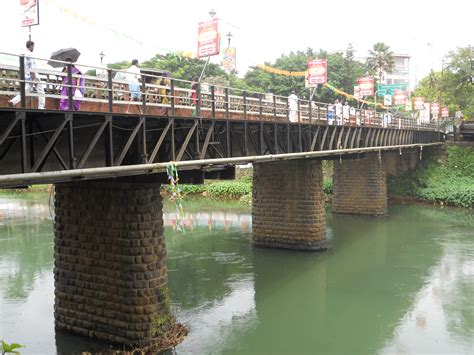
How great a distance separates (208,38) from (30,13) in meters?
4.63

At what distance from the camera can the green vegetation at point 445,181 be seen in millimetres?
36344

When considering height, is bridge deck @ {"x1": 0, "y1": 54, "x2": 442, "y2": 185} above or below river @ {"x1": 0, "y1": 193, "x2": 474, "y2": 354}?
above

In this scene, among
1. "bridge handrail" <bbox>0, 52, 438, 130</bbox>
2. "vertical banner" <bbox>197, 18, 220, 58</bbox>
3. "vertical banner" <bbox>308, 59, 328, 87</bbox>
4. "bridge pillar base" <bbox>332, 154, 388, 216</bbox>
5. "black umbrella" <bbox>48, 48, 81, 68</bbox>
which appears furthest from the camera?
"bridge pillar base" <bbox>332, 154, 388, 216</bbox>

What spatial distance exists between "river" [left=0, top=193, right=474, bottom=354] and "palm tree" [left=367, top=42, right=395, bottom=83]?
4455 centimetres

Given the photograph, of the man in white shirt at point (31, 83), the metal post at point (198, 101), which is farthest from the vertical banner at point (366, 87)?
the man in white shirt at point (31, 83)

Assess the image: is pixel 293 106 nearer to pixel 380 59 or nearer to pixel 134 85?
pixel 134 85

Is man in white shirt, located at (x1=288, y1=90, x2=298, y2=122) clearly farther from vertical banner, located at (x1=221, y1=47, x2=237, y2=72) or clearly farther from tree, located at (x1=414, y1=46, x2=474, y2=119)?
tree, located at (x1=414, y1=46, x2=474, y2=119)

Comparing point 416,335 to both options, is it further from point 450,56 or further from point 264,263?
point 450,56

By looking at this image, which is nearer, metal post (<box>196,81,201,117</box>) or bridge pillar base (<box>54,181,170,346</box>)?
bridge pillar base (<box>54,181,170,346</box>)

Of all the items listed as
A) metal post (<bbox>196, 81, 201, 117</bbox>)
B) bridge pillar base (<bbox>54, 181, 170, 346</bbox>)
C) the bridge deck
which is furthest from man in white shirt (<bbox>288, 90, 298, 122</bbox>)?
bridge pillar base (<bbox>54, 181, 170, 346</bbox>)

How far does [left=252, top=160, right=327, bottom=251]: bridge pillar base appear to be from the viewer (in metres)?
21.0

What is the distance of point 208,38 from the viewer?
13.6 metres

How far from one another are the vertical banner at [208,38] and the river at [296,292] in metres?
7.11

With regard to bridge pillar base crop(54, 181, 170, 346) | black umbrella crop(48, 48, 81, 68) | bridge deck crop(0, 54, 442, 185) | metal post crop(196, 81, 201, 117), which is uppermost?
black umbrella crop(48, 48, 81, 68)
